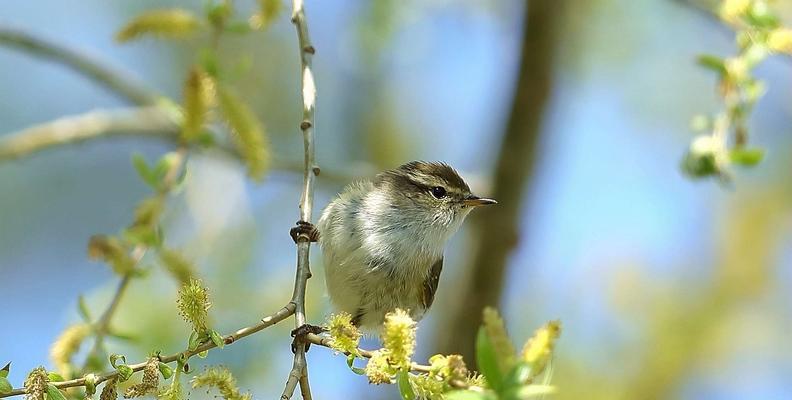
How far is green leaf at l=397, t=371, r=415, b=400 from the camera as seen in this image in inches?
69.0

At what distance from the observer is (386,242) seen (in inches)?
169

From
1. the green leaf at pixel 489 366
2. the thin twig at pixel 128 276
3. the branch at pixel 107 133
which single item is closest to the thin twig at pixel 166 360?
the green leaf at pixel 489 366

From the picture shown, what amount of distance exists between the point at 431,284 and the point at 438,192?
529 millimetres

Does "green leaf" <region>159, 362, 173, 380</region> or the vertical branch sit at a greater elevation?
the vertical branch

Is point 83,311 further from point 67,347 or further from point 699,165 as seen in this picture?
point 699,165

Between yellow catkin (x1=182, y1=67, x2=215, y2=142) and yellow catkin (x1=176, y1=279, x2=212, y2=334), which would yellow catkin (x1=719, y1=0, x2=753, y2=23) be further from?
yellow catkin (x1=176, y1=279, x2=212, y2=334)

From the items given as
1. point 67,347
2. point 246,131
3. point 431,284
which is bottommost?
point 67,347

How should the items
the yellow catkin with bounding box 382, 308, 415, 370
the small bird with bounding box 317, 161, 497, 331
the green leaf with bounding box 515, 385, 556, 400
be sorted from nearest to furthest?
the green leaf with bounding box 515, 385, 556, 400 < the yellow catkin with bounding box 382, 308, 415, 370 < the small bird with bounding box 317, 161, 497, 331

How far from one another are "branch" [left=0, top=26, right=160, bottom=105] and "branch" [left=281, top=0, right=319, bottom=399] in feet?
6.37

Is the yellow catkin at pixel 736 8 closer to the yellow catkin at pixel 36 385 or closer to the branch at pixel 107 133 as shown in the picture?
the branch at pixel 107 133

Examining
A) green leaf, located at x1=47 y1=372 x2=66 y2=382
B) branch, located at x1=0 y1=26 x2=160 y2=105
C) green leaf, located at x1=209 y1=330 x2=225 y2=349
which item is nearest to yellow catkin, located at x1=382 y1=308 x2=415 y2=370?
green leaf, located at x1=209 y1=330 x2=225 y2=349

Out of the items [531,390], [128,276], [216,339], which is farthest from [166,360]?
[128,276]

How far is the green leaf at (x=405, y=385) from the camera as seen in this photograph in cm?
175

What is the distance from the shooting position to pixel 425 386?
68.2 inches
